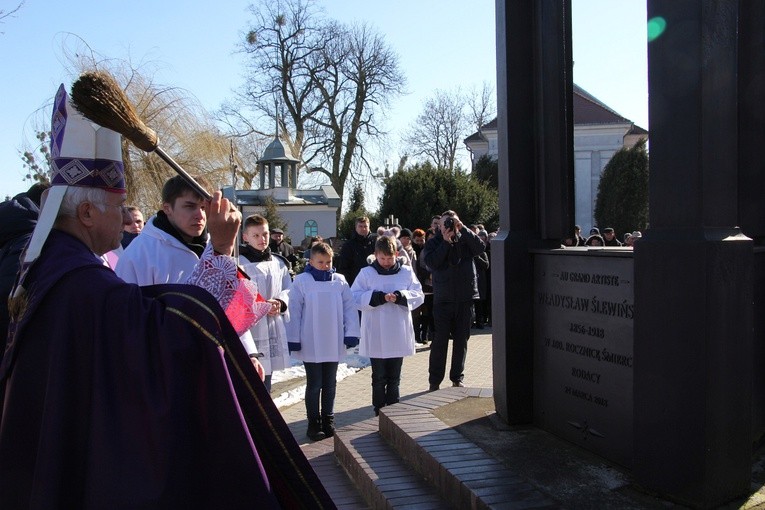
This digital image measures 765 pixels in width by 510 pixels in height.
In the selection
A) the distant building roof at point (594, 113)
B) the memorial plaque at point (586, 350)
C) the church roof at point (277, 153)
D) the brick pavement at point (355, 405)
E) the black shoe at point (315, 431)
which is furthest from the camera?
the distant building roof at point (594, 113)

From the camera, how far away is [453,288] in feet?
25.2

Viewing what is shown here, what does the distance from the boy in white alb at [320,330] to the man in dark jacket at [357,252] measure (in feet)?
16.9

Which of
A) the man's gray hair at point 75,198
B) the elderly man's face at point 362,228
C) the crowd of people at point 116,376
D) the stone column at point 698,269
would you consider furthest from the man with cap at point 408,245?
the man's gray hair at point 75,198

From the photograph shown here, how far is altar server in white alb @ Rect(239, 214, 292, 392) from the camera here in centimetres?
566

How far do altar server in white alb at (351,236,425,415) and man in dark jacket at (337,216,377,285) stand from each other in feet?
15.5

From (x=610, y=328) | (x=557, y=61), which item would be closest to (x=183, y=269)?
(x=610, y=328)

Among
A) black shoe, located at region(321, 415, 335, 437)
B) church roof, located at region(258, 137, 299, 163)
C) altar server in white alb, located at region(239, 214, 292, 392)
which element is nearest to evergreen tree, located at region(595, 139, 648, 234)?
church roof, located at region(258, 137, 299, 163)

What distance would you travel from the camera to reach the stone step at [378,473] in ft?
12.9

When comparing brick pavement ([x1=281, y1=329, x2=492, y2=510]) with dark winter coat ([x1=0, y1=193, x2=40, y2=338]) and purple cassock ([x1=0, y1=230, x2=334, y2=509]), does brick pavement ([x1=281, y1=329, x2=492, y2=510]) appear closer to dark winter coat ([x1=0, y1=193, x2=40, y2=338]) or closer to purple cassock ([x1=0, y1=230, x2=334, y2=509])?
dark winter coat ([x1=0, y1=193, x2=40, y2=338])

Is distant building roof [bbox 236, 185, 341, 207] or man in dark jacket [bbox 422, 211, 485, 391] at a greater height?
distant building roof [bbox 236, 185, 341, 207]

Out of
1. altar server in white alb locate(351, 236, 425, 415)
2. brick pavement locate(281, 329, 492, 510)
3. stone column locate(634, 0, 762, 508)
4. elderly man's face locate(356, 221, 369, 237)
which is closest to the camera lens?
stone column locate(634, 0, 762, 508)

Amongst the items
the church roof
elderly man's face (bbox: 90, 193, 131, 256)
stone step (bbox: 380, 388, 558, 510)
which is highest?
the church roof

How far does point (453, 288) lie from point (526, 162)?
3205 millimetres

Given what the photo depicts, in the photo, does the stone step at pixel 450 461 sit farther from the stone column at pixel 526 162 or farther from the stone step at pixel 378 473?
the stone column at pixel 526 162
